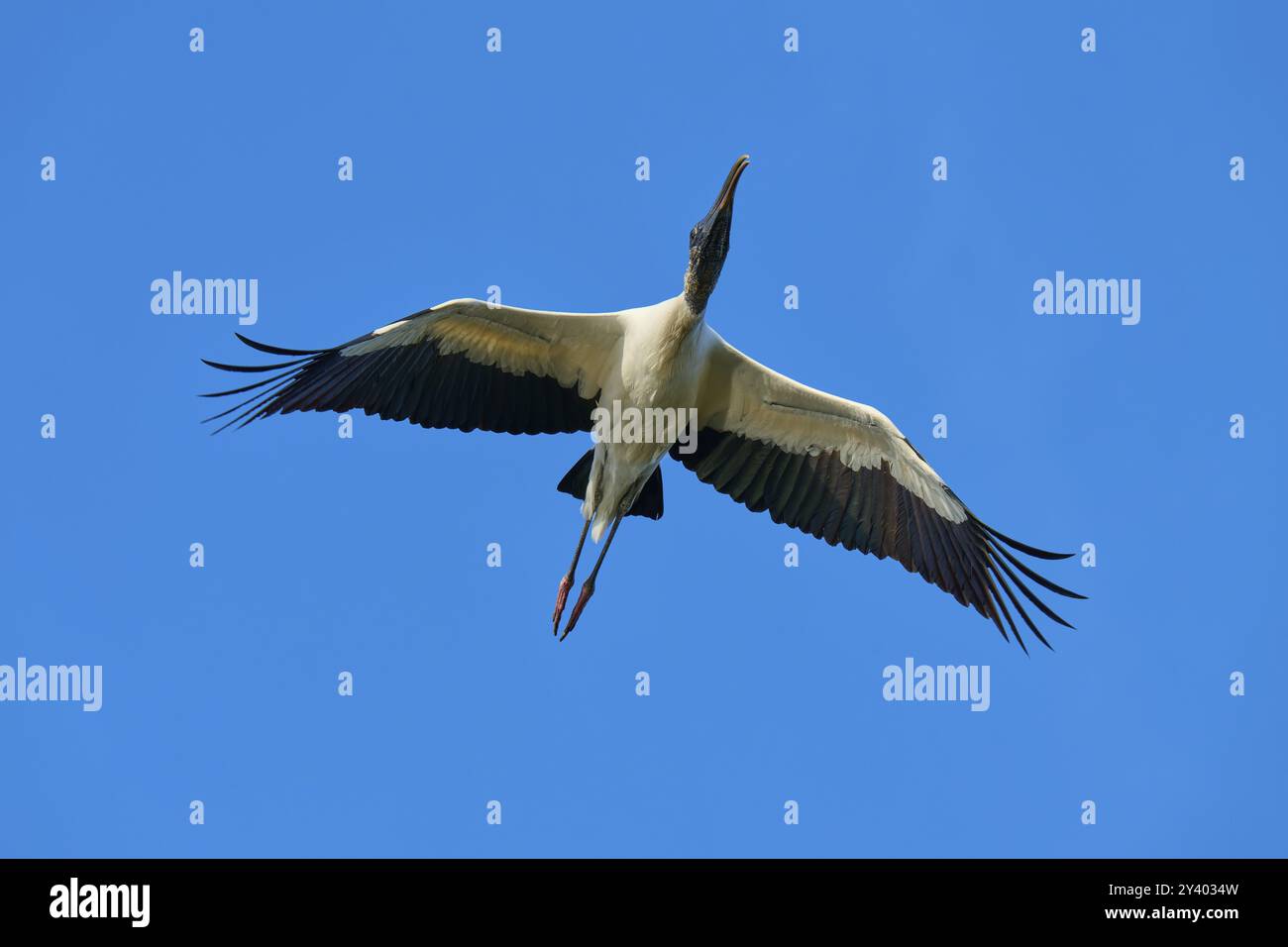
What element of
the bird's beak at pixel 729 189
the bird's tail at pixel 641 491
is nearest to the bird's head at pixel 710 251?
the bird's beak at pixel 729 189

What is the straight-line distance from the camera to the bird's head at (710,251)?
49.5 feet

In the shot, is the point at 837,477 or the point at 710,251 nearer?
the point at 710,251

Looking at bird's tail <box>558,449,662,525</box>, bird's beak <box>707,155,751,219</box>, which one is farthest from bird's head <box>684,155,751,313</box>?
bird's tail <box>558,449,662,525</box>

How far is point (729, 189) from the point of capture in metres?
15.1

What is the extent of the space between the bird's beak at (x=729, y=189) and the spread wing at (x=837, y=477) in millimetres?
1159

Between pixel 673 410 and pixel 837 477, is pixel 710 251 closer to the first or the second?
pixel 673 410

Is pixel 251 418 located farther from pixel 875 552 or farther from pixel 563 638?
pixel 875 552

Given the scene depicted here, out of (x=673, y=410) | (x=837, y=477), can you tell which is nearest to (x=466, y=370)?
(x=673, y=410)

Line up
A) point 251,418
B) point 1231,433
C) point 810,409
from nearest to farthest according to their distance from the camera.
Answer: point 251,418, point 810,409, point 1231,433

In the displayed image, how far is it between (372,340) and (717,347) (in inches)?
127

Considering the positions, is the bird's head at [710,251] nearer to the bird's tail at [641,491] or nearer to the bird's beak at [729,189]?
the bird's beak at [729,189]

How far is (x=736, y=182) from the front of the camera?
15.1m

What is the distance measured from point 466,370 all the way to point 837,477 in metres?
3.73
